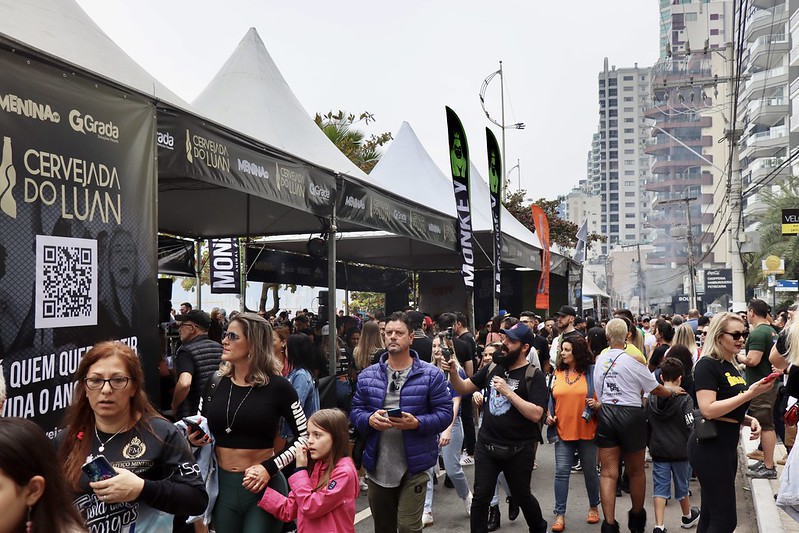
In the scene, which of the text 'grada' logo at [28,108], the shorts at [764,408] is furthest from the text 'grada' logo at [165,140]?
the shorts at [764,408]

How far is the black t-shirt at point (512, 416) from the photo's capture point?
19.5 feet

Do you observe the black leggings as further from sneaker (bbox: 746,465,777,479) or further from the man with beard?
sneaker (bbox: 746,465,777,479)

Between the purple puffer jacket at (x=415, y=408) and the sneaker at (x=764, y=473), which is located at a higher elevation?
the purple puffer jacket at (x=415, y=408)

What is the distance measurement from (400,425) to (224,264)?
9490 mm

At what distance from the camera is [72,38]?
615 cm

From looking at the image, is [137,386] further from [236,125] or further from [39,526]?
[236,125]

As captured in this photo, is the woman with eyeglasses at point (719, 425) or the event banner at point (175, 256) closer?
the woman with eyeglasses at point (719, 425)

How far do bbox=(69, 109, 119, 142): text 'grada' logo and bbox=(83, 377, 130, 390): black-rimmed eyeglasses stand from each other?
5.78 feet

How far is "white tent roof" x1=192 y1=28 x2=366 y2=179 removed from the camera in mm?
10742

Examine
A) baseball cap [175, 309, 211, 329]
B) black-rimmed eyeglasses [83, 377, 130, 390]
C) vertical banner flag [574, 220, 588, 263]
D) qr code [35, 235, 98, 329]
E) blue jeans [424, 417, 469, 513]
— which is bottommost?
blue jeans [424, 417, 469, 513]

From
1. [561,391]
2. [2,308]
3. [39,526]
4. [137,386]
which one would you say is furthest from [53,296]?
[561,391]

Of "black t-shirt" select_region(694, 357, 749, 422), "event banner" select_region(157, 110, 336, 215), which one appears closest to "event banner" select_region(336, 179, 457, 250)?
"event banner" select_region(157, 110, 336, 215)

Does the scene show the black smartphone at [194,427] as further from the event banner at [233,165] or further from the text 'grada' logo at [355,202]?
the text 'grada' logo at [355,202]

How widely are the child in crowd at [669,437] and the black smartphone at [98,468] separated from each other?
5336mm
